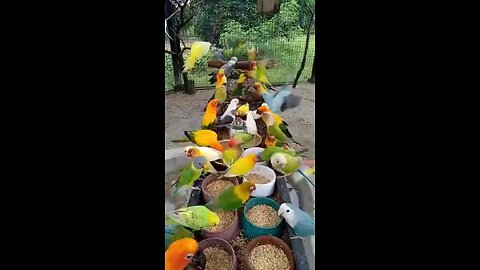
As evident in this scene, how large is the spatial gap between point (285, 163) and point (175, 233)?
1.96 ft

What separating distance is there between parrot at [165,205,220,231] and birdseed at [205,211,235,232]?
0.03 m

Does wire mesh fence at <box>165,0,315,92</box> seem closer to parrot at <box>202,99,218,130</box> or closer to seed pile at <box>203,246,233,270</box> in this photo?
parrot at <box>202,99,218,130</box>

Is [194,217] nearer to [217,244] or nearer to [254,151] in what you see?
[217,244]

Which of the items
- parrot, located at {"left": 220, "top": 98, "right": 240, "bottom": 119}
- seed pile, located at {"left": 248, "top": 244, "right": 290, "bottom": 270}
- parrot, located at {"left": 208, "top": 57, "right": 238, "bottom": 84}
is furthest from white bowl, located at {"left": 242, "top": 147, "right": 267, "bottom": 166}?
Result: parrot, located at {"left": 208, "top": 57, "right": 238, "bottom": 84}

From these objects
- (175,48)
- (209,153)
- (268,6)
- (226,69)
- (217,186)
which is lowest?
(217,186)

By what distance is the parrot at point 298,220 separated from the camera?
3.44 feet

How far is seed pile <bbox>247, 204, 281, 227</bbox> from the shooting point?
1.21 meters

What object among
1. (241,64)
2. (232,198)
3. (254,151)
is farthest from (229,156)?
(241,64)

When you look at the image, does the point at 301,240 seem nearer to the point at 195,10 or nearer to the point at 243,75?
the point at 195,10

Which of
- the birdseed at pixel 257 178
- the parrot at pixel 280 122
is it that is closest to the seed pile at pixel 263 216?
the birdseed at pixel 257 178

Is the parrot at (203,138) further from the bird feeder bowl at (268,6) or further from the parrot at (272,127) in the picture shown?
the bird feeder bowl at (268,6)

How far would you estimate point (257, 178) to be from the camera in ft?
4.69
